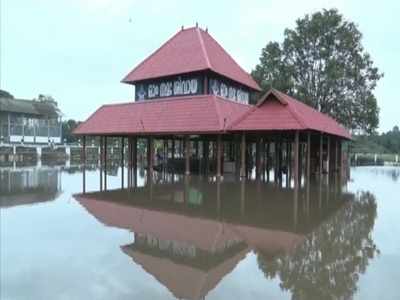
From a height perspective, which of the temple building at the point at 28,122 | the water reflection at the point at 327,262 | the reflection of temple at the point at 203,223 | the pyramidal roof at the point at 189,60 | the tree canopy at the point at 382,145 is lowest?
the water reflection at the point at 327,262

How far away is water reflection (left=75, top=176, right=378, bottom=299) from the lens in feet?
15.4

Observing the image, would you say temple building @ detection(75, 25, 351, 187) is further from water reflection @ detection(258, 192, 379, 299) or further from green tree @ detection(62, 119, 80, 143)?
green tree @ detection(62, 119, 80, 143)

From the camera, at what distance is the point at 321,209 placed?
Answer: 32.0ft

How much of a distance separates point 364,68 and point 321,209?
23.0m

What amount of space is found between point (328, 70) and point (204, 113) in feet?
55.1

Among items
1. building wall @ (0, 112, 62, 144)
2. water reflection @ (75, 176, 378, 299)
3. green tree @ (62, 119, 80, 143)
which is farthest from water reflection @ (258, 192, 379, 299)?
green tree @ (62, 119, 80, 143)

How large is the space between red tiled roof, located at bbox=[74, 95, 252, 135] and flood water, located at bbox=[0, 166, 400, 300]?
192 inches

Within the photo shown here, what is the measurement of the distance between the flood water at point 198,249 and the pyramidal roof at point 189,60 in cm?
909

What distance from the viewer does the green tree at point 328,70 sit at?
29.0 metres

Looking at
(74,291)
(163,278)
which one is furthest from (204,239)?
(74,291)

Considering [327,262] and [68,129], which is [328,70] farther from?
[68,129]

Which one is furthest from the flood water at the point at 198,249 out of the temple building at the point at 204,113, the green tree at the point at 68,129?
the green tree at the point at 68,129

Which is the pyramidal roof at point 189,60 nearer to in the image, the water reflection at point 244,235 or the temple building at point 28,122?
the water reflection at point 244,235

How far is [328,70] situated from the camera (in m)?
29.1
